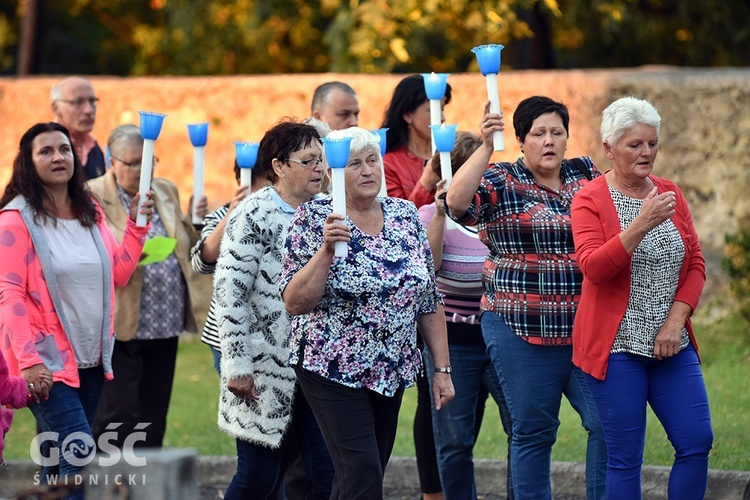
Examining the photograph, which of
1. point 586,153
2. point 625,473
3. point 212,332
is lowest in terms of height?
point 625,473

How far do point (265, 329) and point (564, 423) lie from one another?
10.6 feet

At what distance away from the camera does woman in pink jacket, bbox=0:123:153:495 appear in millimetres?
5250

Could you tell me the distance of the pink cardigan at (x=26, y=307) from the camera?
521 centimetres

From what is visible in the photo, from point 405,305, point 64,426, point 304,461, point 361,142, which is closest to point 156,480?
point 405,305

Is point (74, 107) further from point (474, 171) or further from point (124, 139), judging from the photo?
point (474, 171)

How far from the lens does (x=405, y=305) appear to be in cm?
474

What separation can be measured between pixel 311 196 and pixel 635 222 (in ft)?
4.84

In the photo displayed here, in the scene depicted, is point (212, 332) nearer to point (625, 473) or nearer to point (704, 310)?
point (625, 473)

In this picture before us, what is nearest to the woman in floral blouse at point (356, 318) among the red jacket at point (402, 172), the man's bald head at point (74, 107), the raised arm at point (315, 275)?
the raised arm at point (315, 275)

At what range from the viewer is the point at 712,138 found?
1014 cm

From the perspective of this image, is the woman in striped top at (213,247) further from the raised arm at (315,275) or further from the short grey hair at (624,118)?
the short grey hair at (624,118)

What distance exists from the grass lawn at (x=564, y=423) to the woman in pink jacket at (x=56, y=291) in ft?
7.50

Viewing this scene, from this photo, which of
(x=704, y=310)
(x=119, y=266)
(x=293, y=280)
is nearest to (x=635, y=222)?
(x=293, y=280)

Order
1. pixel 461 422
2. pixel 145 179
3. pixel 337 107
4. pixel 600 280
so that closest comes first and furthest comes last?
pixel 600 280 < pixel 461 422 < pixel 145 179 < pixel 337 107
